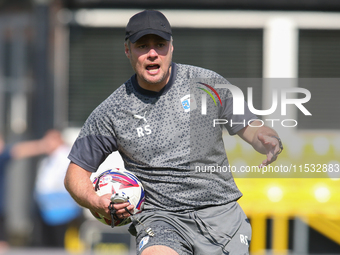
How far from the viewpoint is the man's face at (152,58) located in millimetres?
3514

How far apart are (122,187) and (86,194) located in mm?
254

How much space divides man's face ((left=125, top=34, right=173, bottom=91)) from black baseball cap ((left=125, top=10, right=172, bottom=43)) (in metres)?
0.06

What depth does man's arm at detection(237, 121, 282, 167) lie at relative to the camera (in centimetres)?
339

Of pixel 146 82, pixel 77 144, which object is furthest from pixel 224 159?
pixel 77 144

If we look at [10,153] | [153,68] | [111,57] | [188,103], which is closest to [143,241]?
[188,103]

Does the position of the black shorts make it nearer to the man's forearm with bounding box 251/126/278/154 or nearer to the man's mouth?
the man's forearm with bounding box 251/126/278/154

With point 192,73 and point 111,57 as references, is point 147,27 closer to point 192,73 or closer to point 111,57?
point 192,73

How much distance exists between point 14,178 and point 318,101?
20.2 ft

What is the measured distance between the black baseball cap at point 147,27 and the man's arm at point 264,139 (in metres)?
0.88

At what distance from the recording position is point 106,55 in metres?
10.6

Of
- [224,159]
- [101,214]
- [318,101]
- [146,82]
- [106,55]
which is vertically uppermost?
[106,55]

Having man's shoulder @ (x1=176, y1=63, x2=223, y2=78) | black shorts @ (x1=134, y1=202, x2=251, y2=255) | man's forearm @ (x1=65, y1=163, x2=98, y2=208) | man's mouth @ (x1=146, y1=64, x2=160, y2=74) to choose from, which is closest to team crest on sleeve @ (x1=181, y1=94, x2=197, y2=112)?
man's shoulder @ (x1=176, y1=63, x2=223, y2=78)

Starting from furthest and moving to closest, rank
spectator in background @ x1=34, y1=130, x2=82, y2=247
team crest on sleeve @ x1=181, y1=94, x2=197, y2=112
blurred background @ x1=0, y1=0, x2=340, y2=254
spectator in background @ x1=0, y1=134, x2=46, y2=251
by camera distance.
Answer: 1. blurred background @ x1=0, y1=0, x2=340, y2=254
2. spectator in background @ x1=0, y1=134, x2=46, y2=251
3. spectator in background @ x1=34, y1=130, x2=82, y2=247
4. team crest on sleeve @ x1=181, y1=94, x2=197, y2=112

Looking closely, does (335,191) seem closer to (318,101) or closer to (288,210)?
(288,210)
